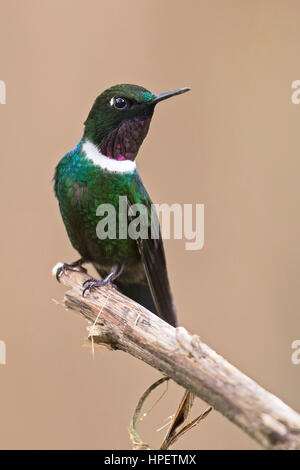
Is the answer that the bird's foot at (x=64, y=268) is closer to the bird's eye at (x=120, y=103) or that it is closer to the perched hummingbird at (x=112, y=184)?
the perched hummingbird at (x=112, y=184)

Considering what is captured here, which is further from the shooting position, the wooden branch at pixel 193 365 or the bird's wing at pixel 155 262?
the bird's wing at pixel 155 262

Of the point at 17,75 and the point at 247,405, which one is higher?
the point at 17,75

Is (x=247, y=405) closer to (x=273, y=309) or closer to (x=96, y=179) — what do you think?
(x=96, y=179)

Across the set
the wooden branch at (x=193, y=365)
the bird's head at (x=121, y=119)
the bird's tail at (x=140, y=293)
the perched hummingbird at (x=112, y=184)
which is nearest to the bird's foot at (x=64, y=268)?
the perched hummingbird at (x=112, y=184)

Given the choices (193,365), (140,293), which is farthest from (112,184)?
(193,365)

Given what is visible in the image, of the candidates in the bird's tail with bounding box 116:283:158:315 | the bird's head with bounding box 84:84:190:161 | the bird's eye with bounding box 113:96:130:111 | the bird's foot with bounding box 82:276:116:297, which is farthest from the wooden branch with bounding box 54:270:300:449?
the bird's eye with bounding box 113:96:130:111

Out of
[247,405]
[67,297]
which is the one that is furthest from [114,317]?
[247,405]

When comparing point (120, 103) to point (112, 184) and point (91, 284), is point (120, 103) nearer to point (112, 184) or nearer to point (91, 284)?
point (112, 184)
